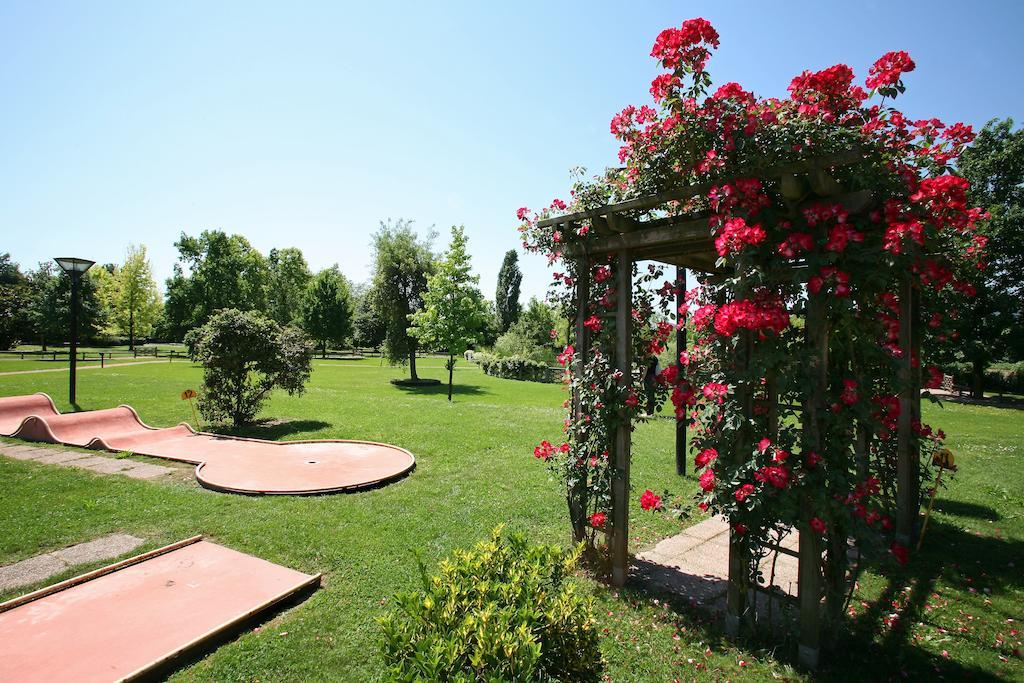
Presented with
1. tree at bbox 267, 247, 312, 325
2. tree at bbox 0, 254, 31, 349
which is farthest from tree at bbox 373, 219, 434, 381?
tree at bbox 0, 254, 31, 349

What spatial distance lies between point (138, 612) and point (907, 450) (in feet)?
22.8

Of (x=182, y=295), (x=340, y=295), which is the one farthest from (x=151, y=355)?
(x=340, y=295)

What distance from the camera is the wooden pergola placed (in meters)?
2.98

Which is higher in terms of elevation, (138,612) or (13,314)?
(13,314)

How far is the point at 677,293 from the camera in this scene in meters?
4.54

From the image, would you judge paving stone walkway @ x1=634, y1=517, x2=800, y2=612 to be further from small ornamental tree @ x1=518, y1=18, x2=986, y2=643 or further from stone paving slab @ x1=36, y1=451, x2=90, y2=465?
stone paving slab @ x1=36, y1=451, x2=90, y2=465

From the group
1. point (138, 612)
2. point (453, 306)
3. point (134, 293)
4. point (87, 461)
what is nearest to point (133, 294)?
point (134, 293)

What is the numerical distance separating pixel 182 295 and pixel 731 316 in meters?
48.6

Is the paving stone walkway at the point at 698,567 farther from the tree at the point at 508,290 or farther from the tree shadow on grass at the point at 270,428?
the tree at the point at 508,290

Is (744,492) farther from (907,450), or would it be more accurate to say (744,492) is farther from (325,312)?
(325,312)

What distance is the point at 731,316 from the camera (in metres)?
2.95

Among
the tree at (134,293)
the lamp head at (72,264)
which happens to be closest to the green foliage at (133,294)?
the tree at (134,293)

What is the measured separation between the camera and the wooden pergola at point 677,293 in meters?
2.98

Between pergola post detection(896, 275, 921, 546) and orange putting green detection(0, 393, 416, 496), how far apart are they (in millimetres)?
6086
